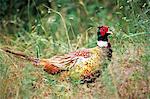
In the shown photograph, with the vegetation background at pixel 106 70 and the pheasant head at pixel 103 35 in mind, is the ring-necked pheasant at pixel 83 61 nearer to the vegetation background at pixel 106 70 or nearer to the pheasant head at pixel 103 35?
the pheasant head at pixel 103 35

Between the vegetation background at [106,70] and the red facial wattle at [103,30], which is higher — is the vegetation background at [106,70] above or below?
below

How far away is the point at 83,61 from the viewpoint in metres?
6.66

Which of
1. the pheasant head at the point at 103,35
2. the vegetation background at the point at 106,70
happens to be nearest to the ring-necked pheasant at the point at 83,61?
the pheasant head at the point at 103,35

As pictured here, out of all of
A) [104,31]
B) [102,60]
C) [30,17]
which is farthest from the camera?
[30,17]

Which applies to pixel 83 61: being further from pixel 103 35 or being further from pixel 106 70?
pixel 106 70

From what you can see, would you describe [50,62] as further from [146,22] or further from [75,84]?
[146,22]

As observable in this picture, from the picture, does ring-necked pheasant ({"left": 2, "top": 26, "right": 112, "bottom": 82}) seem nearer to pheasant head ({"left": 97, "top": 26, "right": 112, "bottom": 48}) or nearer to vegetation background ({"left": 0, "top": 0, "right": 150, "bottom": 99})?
pheasant head ({"left": 97, "top": 26, "right": 112, "bottom": 48})

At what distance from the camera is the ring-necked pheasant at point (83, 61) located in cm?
647

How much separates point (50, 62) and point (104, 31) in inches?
27.9

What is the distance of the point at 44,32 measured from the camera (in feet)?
28.1

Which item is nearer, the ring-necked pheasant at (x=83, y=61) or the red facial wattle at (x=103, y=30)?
the ring-necked pheasant at (x=83, y=61)

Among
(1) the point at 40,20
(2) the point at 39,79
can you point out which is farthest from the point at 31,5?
(2) the point at 39,79

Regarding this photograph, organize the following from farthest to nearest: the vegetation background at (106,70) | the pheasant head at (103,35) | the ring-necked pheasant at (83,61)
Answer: the pheasant head at (103,35), the ring-necked pheasant at (83,61), the vegetation background at (106,70)

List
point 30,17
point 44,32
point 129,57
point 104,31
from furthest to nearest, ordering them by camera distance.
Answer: point 30,17 → point 44,32 → point 104,31 → point 129,57
